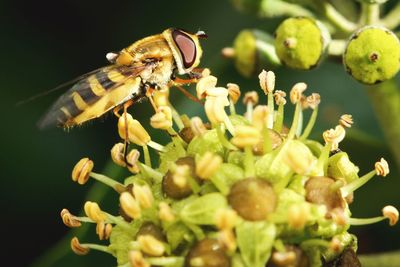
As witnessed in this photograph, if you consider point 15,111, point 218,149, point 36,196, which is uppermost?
point 218,149

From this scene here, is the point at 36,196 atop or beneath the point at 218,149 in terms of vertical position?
beneath

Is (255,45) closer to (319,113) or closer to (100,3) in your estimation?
(319,113)

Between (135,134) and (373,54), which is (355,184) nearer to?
(373,54)

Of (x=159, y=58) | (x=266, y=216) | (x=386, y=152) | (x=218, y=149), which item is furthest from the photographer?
(x=386, y=152)

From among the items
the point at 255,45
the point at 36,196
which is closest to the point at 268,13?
the point at 255,45

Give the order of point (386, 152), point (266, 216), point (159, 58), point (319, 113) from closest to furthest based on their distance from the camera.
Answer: point (266, 216) < point (159, 58) < point (386, 152) < point (319, 113)

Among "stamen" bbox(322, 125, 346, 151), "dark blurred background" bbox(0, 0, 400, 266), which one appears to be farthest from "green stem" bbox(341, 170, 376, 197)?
"dark blurred background" bbox(0, 0, 400, 266)

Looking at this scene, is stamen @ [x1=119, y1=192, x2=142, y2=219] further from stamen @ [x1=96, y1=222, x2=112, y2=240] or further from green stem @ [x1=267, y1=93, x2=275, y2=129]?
green stem @ [x1=267, y1=93, x2=275, y2=129]
